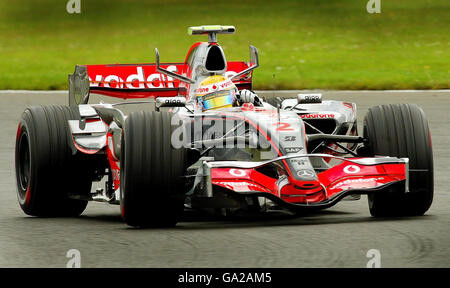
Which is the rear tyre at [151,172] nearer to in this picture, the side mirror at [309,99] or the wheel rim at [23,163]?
the side mirror at [309,99]

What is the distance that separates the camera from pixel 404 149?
29.3 ft

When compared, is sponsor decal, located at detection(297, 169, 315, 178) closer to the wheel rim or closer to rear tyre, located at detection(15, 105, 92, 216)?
rear tyre, located at detection(15, 105, 92, 216)

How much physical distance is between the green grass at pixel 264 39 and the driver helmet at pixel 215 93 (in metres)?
14.9

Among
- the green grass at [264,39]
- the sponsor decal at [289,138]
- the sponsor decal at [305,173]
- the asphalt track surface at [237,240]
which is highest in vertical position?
the green grass at [264,39]

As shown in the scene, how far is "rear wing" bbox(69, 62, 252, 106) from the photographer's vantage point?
11203 millimetres

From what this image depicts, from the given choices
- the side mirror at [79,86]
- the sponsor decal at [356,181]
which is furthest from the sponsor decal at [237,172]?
the side mirror at [79,86]

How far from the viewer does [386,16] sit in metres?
45.4

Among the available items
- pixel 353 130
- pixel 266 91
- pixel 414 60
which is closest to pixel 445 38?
pixel 414 60

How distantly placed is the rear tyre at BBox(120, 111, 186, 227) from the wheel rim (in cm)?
229

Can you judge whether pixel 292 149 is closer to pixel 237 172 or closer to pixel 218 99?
pixel 237 172

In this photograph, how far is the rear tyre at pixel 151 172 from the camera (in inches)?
324

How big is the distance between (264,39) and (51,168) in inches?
1201

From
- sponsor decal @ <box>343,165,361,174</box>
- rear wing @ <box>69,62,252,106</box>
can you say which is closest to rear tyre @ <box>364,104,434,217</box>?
sponsor decal @ <box>343,165,361,174</box>
